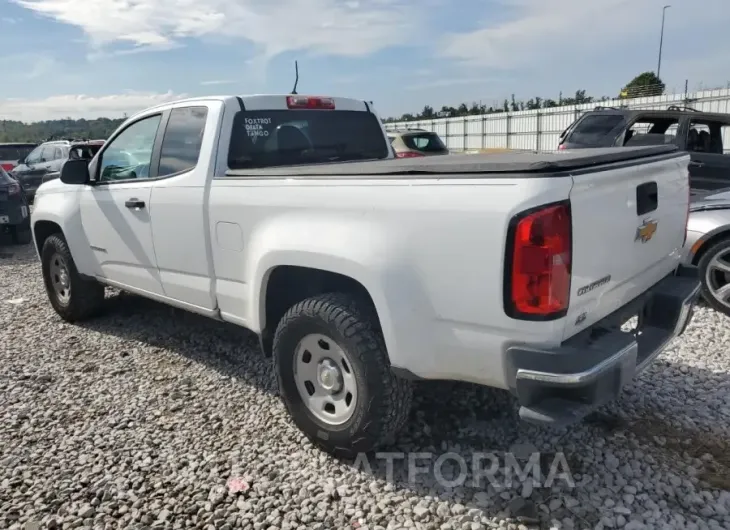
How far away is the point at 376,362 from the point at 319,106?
7.39 feet

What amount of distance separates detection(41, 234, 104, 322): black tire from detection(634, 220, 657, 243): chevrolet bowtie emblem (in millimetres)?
4343

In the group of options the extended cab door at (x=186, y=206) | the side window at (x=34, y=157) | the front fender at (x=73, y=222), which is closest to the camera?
the extended cab door at (x=186, y=206)

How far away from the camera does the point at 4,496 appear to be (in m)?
2.91

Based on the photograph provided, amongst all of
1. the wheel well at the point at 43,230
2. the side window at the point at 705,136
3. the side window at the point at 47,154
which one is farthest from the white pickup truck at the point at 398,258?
the side window at the point at 47,154

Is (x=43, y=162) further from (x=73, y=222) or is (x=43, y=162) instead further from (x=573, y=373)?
(x=573, y=373)

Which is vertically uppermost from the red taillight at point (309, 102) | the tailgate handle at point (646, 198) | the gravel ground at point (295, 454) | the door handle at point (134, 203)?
the red taillight at point (309, 102)

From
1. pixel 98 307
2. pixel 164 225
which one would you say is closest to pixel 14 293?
pixel 98 307

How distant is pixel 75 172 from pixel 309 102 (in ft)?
6.23

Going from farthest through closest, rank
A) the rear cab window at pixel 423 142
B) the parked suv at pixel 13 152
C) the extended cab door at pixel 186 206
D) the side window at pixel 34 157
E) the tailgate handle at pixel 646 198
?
the parked suv at pixel 13 152
the side window at pixel 34 157
the rear cab window at pixel 423 142
the extended cab door at pixel 186 206
the tailgate handle at pixel 646 198

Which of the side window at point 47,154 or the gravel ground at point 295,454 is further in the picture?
the side window at point 47,154

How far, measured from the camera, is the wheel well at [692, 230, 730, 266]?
4926mm

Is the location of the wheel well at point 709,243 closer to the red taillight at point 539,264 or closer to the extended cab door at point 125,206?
the red taillight at point 539,264

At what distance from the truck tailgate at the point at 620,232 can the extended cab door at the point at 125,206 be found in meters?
2.84

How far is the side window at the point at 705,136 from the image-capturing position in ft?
26.0
